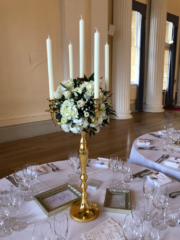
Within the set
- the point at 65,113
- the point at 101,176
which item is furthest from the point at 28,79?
the point at 65,113

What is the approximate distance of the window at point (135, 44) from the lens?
25.3 ft

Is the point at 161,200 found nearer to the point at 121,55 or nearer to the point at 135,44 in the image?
the point at 121,55

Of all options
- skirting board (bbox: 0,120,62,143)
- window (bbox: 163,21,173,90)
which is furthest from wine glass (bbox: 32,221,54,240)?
window (bbox: 163,21,173,90)

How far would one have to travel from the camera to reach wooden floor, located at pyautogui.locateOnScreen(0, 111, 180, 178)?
11.5 ft

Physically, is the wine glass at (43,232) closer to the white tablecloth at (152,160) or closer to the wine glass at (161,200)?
the wine glass at (161,200)

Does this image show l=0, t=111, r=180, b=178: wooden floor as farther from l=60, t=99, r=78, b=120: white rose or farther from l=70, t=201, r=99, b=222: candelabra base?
l=60, t=99, r=78, b=120: white rose

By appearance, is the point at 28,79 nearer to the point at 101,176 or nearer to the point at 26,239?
the point at 101,176

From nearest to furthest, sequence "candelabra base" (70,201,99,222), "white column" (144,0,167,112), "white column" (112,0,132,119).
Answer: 1. "candelabra base" (70,201,99,222)
2. "white column" (112,0,132,119)
3. "white column" (144,0,167,112)

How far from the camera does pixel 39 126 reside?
4.95m

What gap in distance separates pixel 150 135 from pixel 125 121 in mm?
3968

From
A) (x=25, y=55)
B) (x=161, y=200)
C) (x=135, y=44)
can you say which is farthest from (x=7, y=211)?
(x=135, y=44)

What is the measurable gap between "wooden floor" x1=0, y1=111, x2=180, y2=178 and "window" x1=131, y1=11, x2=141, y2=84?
3174 mm

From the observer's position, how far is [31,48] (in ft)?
15.0

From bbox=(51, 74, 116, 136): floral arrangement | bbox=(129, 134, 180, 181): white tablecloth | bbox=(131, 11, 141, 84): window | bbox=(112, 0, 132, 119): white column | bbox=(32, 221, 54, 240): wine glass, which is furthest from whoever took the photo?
bbox=(131, 11, 141, 84): window
